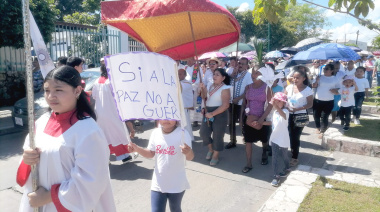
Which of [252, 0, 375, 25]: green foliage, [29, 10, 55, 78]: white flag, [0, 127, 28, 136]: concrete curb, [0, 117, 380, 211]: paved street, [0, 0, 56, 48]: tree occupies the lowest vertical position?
[0, 117, 380, 211]: paved street

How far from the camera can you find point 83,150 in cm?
193

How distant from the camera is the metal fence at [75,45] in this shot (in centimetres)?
1134

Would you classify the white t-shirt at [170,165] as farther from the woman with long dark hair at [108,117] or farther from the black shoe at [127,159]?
the black shoe at [127,159]

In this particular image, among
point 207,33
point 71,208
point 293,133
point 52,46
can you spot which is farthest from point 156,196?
point 52,46

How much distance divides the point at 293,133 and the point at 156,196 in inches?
128

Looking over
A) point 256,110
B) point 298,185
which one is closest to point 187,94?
point 256,110

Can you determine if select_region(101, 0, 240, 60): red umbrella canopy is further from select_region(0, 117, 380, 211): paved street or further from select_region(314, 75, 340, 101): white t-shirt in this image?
select_region(314, 75, 340, 101): white t-shirt

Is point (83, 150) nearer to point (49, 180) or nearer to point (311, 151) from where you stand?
point (49, 180)

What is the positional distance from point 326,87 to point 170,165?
5.60 meters

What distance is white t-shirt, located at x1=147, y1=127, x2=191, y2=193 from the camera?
2.96m

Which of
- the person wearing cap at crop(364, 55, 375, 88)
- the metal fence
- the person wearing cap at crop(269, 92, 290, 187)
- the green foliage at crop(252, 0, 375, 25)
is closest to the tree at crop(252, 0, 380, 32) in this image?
the green foliage at crop(252, 0, 375, 25)

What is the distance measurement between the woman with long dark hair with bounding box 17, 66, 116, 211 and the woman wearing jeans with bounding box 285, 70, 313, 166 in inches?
161

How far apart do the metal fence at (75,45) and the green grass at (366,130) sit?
29.1ft

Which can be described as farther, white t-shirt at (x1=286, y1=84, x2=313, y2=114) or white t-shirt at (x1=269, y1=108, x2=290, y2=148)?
white t-shirt at (x1=286, y1=84, x2=313, y2=114)
